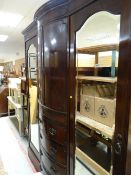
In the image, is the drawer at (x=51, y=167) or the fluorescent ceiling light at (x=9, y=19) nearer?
the drawer at (x=51, y=167)

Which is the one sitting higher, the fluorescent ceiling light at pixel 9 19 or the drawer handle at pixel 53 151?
the fluorescent ceiling light at pixel 9 19

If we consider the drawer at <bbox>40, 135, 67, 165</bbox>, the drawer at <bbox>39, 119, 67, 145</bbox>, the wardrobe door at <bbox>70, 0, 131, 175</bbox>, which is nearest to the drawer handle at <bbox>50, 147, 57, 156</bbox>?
the drawer at <bbox>40, 135, 67, 165</bbox>

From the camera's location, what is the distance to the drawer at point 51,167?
5.17ft

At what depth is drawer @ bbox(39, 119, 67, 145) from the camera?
1495mm

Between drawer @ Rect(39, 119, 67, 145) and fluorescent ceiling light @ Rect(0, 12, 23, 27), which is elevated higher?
fluorescent ceiling light @ Rect(0, 12, 23, 27)

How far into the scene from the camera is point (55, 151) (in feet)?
5.31

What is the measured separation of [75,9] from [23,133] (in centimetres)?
292

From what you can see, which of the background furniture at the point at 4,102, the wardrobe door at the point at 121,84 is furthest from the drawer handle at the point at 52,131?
the background furniture at the point at 4,102

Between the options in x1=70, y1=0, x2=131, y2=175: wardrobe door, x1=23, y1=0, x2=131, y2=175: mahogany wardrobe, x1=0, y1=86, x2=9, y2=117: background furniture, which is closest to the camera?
x1=70, y1=0, x2=131, y2=175: wardrobe door

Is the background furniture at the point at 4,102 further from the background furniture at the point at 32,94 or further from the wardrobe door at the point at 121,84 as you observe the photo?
the wardrobe door at the point at 121,84

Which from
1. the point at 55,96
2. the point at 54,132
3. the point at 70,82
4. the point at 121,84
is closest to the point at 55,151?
the point at 54,132

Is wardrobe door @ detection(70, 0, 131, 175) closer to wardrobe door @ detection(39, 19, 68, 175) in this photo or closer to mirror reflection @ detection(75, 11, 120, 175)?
mirror reflection @ detection(75, 11, 120, 175)

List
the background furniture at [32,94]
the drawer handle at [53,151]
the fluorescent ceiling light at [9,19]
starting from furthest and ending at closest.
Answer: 1. the fluorescent ceiling light at [9,19]
2. the background furniture at [32,94]
3. the drawer handle at [53,151]

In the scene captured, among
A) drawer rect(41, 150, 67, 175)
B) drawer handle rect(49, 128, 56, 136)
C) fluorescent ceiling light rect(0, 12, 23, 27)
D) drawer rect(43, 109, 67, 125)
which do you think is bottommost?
drawer rect(41, 150, 67, 175)
